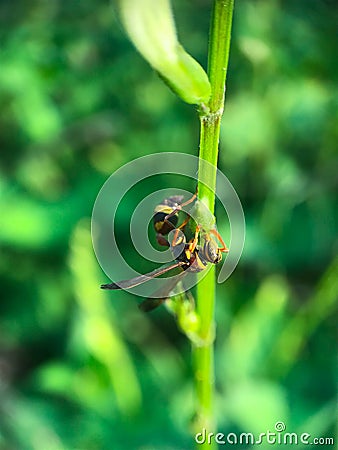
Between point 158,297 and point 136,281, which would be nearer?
point 136,281

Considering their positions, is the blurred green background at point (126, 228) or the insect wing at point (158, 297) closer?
the insect wing at point (158, 297)

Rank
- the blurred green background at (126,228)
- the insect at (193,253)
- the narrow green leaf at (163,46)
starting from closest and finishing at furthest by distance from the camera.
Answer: the narrow green leaf at (163,46)
the insect at (193,253)
the blurred green background at (126,228)

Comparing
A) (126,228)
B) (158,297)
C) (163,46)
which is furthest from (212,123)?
(126,228)

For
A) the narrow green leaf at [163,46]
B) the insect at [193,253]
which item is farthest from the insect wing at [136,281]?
the narrow green leaf at [163,46]

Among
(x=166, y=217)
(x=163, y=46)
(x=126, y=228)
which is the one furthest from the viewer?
(x=126, y=228)

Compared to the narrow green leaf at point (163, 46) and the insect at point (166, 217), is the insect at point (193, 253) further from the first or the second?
the narrow green leaf at point (163, 46)

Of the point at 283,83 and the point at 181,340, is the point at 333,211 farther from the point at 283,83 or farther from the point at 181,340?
the point at 181,340

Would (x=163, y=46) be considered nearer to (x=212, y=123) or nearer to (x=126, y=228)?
(x=212, y=123)

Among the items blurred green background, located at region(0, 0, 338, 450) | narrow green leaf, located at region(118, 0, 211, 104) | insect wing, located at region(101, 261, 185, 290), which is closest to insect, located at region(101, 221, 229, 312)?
insect wing, located at region(101, 261, 185, 290)
